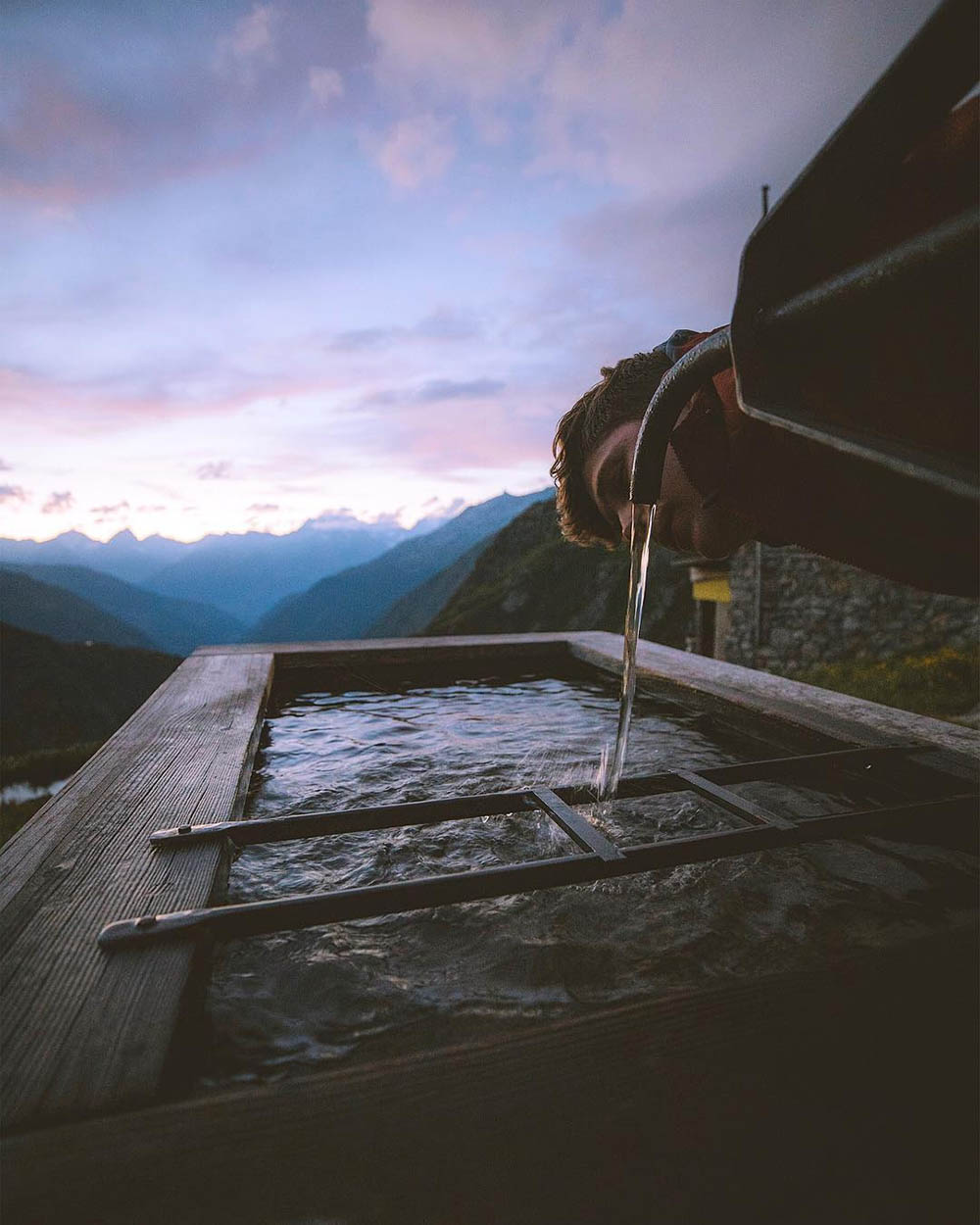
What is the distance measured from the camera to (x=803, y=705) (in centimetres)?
373

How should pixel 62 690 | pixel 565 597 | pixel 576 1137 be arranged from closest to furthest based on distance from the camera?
pixel 576 1137 < pixel 62 690 < pixel 565 597

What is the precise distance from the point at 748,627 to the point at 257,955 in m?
15.2

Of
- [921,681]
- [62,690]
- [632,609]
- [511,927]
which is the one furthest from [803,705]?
[62,690]

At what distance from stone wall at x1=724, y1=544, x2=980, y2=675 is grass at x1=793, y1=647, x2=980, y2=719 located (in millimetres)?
435

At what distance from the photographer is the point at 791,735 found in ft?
11.4

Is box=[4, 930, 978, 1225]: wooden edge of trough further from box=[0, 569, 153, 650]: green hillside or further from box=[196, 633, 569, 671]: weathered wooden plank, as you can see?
box=[0, 569, 153, 650]: green hillside

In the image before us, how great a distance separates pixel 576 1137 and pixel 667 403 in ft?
4.51

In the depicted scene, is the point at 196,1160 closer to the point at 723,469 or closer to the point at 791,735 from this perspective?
the point at 723,469

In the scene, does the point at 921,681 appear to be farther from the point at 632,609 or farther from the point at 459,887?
the point at 459,887

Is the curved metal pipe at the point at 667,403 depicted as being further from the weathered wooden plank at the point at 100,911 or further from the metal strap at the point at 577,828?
the weathered wooden plank at the point at 100,911

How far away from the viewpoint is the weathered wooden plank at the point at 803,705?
3.07 meters

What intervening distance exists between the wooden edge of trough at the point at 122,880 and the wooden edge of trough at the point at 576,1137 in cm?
11

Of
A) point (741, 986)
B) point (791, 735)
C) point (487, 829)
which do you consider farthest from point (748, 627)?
point (741, 986)

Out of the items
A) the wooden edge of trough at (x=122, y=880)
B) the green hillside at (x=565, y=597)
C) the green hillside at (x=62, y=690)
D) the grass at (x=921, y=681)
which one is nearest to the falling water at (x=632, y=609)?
the wooden edge of trough at (x=122, y=880)
